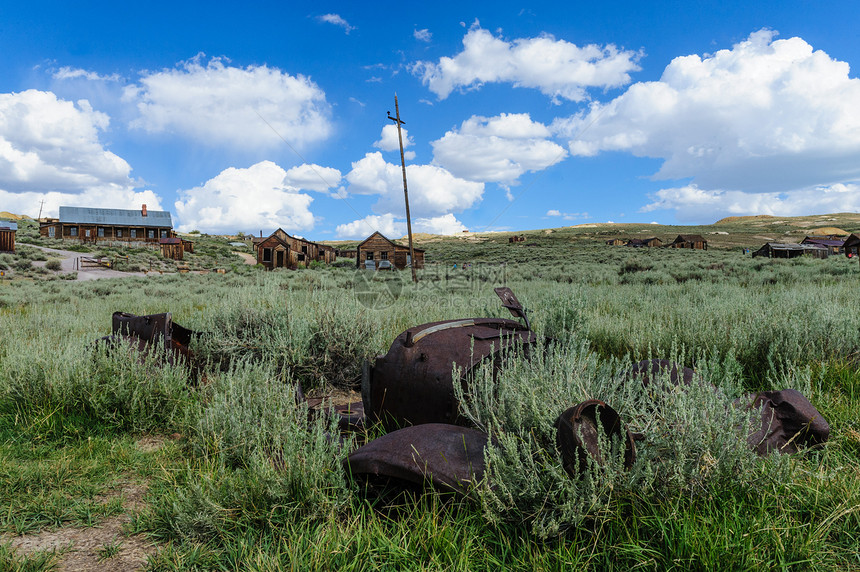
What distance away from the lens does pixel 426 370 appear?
319cm

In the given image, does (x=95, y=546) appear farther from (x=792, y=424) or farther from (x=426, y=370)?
(x=792, y=424)

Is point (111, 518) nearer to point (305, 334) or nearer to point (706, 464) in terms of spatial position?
point (305, 334)

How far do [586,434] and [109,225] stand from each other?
6357 centimetres

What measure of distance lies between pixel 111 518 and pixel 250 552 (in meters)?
1.23

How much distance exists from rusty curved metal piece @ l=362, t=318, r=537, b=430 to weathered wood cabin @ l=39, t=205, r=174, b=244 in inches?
2359

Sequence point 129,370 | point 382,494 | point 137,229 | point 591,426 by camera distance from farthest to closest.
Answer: point 137,229 → point 129,370 → point 382,494 → point 591,426

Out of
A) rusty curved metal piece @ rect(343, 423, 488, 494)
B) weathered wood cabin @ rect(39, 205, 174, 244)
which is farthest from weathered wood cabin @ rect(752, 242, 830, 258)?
weathered wood cabin @ rect(39, 205, 174, 244)

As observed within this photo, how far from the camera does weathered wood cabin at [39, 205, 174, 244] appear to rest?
51.0m

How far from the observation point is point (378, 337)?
595 centimetres

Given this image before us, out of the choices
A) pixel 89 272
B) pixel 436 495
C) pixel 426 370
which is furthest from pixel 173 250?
pixel 436 495

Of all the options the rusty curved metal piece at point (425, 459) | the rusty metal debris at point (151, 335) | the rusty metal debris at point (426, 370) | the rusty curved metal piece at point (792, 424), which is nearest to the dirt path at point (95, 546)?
the rusty curved metal piece at point (425, 459)

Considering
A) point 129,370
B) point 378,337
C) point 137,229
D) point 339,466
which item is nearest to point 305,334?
point 378,337

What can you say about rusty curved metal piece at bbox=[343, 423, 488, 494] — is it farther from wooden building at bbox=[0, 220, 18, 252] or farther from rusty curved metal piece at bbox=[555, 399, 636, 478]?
wooden building at bbox=[0, 220, 18, 252]

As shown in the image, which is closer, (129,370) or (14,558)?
(14,558)
